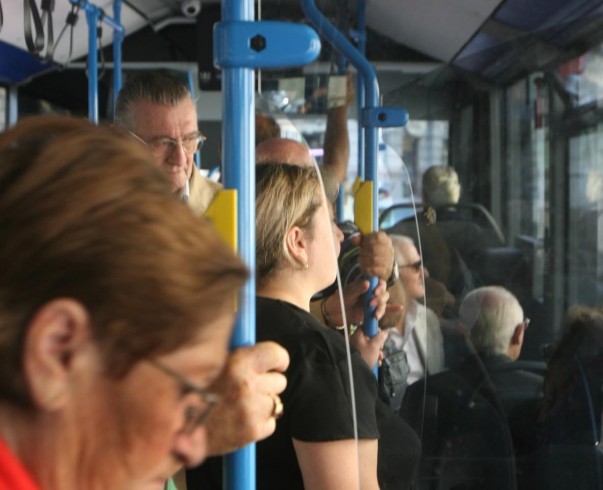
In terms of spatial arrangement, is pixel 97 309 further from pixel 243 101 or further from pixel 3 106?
pixel 3 106

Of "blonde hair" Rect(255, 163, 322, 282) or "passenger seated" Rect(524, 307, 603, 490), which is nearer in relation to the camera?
"blonde hair" Rect(255, 163, 322, 282)

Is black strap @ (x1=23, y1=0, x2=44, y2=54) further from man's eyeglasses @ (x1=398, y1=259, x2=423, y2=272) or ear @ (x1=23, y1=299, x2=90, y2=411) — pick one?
ear @ (x1=23, y1=299, x2=90, y2=411)

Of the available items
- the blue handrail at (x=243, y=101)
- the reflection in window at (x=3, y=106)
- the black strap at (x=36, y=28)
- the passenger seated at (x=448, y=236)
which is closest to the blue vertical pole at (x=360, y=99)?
the passenger seated at (x=448, y=236)

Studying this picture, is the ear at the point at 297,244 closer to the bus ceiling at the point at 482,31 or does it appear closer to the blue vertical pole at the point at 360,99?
the blue vertical pole at the point at 360,99

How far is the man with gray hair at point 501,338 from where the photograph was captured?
1.75m

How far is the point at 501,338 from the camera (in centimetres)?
176

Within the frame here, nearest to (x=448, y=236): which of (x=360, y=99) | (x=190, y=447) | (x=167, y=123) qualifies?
(x=360, y=99)

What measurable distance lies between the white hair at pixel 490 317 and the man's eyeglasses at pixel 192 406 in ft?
3.91

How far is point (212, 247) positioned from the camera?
0.62 m

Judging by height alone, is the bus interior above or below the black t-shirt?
above

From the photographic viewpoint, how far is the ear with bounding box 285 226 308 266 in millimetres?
1396

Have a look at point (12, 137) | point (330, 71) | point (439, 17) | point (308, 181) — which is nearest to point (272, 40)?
point (308, 181)

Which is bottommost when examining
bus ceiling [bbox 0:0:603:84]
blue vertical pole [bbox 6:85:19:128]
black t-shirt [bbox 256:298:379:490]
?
black t-shirt [bbox 256:298:379:490]

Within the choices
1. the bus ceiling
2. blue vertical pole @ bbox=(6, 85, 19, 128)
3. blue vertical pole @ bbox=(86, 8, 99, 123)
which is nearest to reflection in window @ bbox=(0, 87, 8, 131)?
blue vertical pole @ bbox=(6, 85, 19, 128)
